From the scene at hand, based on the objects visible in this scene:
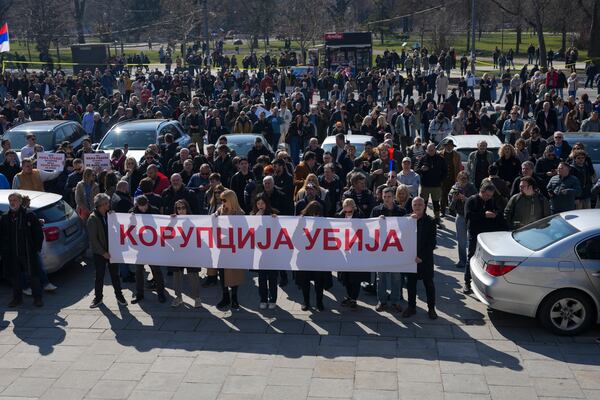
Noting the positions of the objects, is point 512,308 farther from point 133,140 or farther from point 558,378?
point 133,140

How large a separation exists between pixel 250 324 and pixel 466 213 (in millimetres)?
3536

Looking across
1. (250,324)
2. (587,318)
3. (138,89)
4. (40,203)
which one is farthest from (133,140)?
(138,89)

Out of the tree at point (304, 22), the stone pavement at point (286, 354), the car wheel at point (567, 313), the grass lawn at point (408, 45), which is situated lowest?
the stone pavement at point (286, 354)

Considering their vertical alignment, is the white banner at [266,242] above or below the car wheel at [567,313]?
above

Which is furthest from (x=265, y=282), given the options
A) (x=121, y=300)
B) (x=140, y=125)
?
(x=140, y=125)

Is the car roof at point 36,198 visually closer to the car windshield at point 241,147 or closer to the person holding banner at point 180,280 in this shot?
the person holding banner at point 180,280

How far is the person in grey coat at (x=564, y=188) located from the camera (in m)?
12.6

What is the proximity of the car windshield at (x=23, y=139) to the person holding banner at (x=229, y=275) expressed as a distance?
9.59 metres

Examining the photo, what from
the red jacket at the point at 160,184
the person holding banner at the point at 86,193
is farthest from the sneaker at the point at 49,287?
the red jacket at the point at 160,184

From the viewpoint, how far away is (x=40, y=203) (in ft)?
39.6

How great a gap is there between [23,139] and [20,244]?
874cm

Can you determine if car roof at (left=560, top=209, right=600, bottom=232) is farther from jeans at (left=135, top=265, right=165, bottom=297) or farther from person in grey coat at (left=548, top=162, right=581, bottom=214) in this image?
jeans at (left=135, top=265, right=165, bottom=297)

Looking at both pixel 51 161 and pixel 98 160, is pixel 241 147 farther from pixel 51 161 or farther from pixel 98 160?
pixel 51 161

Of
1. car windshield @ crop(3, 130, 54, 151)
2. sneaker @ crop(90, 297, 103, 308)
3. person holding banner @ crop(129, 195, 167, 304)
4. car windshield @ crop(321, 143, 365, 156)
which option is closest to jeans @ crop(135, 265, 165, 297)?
person holding banner @ crop(129, 195, 167, 304)
